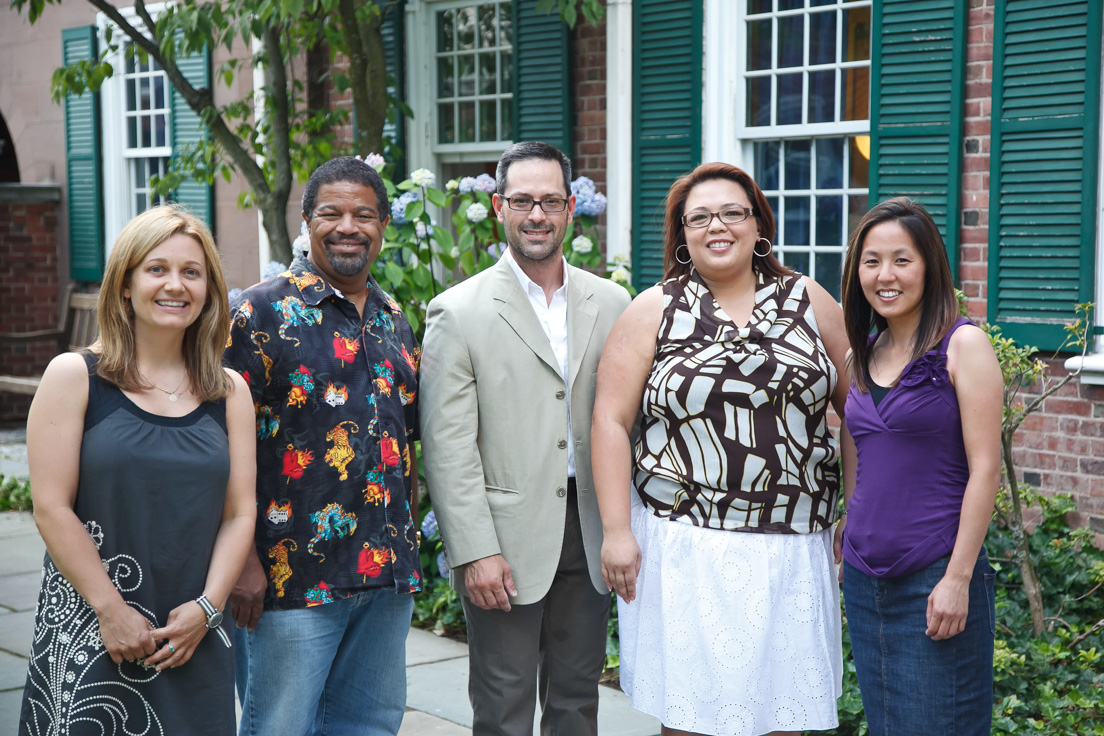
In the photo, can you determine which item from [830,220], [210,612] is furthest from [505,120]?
[210,612]

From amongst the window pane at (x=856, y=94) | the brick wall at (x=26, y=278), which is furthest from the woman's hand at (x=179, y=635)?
the brick wall at (x=26, y=278)

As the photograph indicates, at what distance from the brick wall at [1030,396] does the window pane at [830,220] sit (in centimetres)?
82

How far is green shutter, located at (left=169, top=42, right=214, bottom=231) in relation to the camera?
974 centimetres

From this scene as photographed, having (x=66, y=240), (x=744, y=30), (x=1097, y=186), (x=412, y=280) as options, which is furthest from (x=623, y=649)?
(x=66, y=240)

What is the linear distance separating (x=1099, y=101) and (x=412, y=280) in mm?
3219

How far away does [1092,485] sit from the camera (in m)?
5.20

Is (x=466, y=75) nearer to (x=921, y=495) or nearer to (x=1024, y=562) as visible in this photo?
(x=1024, y=562)

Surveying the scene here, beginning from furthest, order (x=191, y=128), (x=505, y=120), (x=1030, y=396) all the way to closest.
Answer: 1. (x=191, y=128)
2. (x=505, y=120)
3. (x=1030, y=396)

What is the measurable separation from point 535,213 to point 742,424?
0.81 meters

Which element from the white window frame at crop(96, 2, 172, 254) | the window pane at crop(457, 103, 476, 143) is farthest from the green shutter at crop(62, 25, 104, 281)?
the window pane at crop(457, 103, 476, 143)

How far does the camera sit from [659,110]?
6734mm

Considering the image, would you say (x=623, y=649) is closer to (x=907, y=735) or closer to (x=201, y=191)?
(x=907, y=735)

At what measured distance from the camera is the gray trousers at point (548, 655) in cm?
318

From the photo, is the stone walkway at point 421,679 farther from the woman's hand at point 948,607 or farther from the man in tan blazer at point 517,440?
the woman's hand at point 948,607
